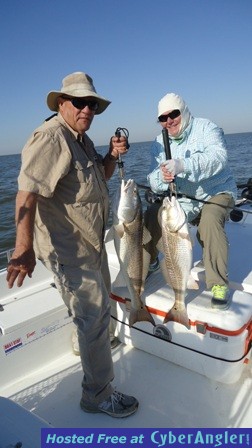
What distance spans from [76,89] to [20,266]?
1.40m

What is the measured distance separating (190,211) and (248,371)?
5.57 ft

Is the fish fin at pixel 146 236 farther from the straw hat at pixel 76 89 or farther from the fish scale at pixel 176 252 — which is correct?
the straw hat at pixel 76 89

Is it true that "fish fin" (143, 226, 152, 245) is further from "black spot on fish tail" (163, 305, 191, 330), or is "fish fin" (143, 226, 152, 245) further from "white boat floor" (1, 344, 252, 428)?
"white boat floor" (1, 344, 252, 428)

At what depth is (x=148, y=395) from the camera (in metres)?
3.20

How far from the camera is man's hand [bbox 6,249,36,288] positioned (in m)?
2.18

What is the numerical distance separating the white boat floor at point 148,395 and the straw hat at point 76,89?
2.56 metres

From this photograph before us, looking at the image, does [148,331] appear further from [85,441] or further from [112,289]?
[85,441]

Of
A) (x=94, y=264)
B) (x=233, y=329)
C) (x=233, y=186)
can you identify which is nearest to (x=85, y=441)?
(x=94, y=264)

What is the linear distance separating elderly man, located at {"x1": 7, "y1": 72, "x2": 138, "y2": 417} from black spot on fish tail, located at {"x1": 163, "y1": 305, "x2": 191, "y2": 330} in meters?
0.60

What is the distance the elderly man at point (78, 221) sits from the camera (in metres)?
2.49

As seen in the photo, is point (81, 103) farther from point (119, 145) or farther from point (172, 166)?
point (172, 166)

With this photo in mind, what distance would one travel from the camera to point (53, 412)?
3049mm

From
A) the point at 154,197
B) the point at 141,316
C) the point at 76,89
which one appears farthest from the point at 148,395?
the point at 76,89

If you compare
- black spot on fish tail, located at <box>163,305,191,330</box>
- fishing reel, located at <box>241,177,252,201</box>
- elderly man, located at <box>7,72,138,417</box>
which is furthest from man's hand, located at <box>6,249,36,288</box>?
fishing reel, located at <box>241,177,252,201</box>
